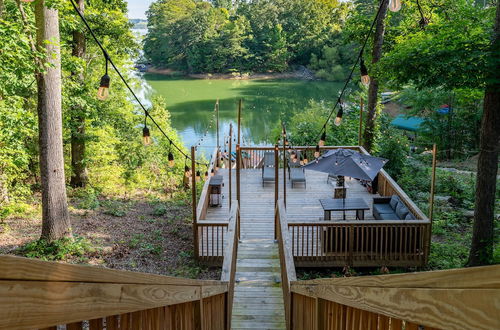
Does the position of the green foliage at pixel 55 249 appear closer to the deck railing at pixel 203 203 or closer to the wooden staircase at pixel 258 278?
the deck railing at pixel 203 203

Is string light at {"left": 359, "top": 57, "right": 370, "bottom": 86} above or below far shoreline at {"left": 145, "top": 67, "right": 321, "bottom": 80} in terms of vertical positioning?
below

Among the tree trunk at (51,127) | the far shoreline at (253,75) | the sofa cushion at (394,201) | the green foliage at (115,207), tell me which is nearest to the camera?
the tree trunk at (51,127)

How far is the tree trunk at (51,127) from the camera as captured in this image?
7977 millimetres

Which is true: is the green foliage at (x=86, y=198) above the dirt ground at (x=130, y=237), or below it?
above

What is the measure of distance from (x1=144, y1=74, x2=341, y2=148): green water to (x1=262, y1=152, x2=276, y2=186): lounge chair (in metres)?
12.2

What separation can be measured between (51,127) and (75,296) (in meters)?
7.87

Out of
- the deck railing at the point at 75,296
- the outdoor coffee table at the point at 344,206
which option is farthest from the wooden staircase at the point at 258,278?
the deck railing at the point at 75,296

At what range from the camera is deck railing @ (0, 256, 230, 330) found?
90 cm

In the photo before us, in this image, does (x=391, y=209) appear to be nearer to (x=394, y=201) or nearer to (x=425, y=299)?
(x=394, y=201)

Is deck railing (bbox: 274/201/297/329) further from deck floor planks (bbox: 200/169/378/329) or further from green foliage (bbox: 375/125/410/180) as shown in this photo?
green foliage (bbox: 375/125/410/180)

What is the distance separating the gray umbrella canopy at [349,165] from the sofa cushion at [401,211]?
81cm

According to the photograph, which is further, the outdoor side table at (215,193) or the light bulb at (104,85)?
the outdoor side table at (215,193)

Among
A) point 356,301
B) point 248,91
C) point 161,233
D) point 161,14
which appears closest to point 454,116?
point 161,233

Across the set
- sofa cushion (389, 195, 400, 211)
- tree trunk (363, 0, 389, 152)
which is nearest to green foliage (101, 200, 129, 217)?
sofa cushion (389, 195, 400, 211)
